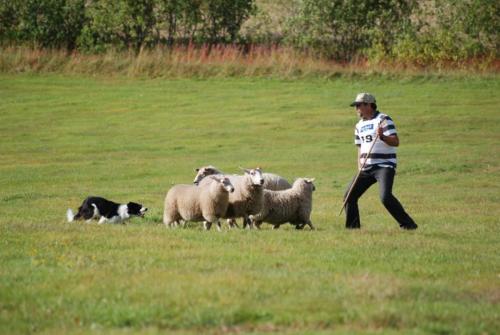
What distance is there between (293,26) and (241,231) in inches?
1429

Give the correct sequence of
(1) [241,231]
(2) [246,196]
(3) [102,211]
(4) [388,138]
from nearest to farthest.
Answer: (1) [241,231] < (4) [388,138] < (2) [246,196] < (3) [102,211]

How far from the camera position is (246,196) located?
55.7 feet

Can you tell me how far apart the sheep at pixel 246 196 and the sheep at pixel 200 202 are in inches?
11.4

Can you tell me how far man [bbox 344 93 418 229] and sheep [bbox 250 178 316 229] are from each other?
4.65 feet

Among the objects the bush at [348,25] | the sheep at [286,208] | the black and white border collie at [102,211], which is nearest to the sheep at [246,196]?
the sheep at [286,208]

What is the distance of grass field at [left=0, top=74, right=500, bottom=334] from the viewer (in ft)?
30.2

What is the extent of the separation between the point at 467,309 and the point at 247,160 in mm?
20844

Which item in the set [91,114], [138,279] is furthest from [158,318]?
[91,114]

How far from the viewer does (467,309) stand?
9.49m

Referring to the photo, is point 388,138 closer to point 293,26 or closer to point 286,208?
point 286,208

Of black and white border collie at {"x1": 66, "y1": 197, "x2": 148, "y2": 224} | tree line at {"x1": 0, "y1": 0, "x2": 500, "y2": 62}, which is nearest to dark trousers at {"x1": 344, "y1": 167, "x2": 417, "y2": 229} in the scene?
black and white border collie at {"x1": 66, "y1": 197, "x2": 148, "y2": 224}

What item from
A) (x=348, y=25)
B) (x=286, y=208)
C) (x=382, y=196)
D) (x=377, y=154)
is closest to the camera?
(x=382, y=196)

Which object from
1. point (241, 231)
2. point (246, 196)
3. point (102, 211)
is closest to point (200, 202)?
point (246, 196)

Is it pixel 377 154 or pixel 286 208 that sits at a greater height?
pixel 377 154
